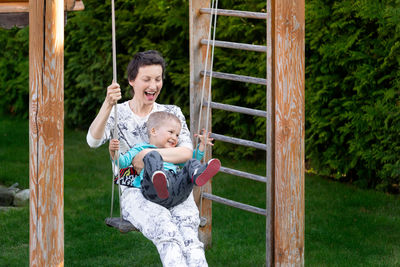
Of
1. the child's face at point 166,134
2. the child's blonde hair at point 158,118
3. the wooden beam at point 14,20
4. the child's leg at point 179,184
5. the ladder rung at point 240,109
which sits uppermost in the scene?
the wooden beam at point 14,20

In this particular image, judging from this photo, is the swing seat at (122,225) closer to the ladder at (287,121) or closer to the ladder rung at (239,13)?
the ladder at (287,121)

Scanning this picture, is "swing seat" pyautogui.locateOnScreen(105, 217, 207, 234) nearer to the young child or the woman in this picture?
the woman

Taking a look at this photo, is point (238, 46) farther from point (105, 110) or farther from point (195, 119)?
point (105, 110)

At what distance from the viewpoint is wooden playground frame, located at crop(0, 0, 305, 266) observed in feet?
→ 12.0

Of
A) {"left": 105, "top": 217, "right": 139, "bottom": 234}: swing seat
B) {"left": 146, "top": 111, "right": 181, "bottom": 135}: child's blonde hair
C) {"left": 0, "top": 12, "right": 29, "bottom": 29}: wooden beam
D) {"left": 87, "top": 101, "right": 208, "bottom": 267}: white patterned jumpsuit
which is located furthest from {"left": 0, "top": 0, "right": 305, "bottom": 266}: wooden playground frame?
{"left": 146, "top": 111, "right": 181, "bottom": 135}: child's blonde hair

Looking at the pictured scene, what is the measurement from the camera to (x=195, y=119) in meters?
5.14

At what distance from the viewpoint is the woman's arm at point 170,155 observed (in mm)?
4220

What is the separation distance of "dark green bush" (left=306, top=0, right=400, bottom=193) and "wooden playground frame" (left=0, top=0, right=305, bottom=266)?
1.91 m

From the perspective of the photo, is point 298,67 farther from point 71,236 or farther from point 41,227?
point 71,236

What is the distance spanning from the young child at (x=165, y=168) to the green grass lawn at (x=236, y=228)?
1208 millimetres

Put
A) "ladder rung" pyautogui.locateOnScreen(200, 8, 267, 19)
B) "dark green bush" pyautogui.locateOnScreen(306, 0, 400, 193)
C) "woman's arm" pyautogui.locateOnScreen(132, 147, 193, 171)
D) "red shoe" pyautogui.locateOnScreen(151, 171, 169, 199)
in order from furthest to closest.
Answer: "dark green bush" pyautogui.locateOnScreen(306, 0, 400, 193)
"ladder rung" pyautogui.locateOnScreen(200, 8, 267, 19)
"woman's arm" pyautogui.locateOnScreen(132, 147, 193, 171)
"red shoe" pyautogui.locateOnScreen(151, 171, 169, 199)

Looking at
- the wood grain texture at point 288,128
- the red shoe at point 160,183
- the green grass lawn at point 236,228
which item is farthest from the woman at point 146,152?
the green grass lawn at point 236,228

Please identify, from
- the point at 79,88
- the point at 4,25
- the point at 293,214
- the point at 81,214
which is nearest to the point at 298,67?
the point at 293,214

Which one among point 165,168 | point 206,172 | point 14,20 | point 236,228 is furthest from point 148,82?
point 236,228
